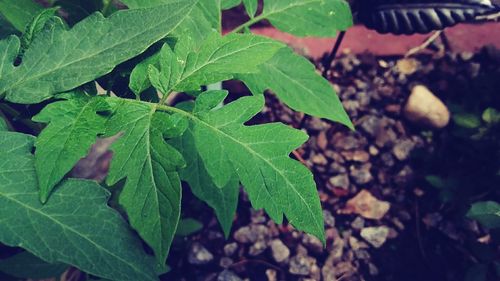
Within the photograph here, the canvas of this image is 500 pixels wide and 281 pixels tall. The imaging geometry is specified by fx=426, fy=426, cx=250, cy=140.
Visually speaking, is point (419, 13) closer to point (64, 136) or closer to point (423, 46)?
point (423, 46)

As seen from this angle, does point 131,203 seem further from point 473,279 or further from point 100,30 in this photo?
point 473,279

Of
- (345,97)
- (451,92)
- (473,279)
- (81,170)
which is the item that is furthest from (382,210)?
(81,170)

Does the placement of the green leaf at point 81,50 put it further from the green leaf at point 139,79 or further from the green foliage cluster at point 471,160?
the green foliage cluster at point 471,160

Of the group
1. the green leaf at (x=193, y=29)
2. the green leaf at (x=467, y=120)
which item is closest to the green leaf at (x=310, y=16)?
the green leaf at (x=193, y=29)

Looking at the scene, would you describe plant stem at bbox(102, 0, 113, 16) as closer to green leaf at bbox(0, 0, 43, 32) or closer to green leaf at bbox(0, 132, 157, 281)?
green leaf at bbox(0, 0, 43, 32)

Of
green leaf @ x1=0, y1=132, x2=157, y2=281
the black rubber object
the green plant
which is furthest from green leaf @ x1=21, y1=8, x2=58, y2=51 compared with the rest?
the black rubber object

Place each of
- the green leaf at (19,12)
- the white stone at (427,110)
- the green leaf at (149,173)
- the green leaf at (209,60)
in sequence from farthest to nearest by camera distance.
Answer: the white stone at (427,110)
the green leaf at (19,12)
the green leaf at (209,60)
the green leaf at (149,173)
